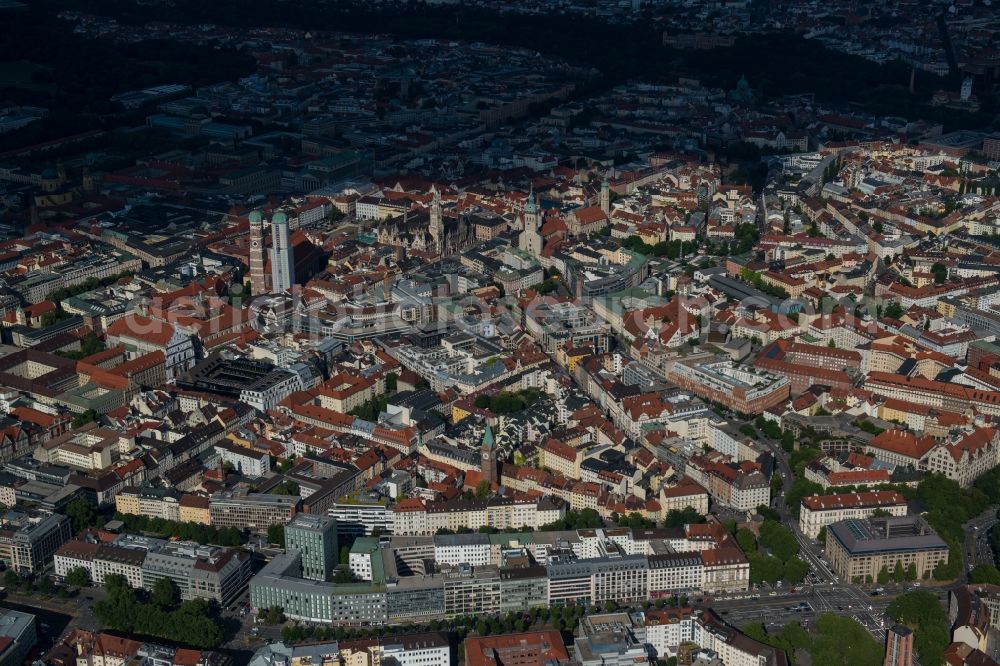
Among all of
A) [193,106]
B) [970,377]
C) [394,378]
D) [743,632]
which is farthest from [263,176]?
[743,632]

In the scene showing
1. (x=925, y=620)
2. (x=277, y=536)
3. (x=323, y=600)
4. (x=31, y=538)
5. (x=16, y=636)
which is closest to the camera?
(x=16, y=636)

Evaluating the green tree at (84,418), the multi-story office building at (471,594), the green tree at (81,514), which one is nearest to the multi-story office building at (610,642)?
the multi-story office building at (471,594)

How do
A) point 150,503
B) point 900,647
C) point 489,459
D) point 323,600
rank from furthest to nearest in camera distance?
point 489,459 → point 150,503 → point 323,600 → point 900,647

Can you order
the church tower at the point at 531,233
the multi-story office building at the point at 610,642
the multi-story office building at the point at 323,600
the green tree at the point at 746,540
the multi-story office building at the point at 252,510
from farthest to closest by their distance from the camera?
the church tower at the point at 531,233 → the multi-story office building at the point at 252,510 → the green tree at the point at 746,540 → the multi-story office building at the point at 323,600 → the multi-story office building at the point at 610,642

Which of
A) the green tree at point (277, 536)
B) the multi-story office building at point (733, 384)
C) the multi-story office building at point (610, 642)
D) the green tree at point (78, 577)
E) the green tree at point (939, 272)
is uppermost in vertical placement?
the green tree at point (939, 272)

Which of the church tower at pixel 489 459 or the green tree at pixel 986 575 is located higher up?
the church tower at pixel 489 459

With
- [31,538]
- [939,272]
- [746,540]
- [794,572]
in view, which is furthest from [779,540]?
[939,272]

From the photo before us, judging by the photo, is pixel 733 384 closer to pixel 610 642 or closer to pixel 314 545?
pixel 610 642

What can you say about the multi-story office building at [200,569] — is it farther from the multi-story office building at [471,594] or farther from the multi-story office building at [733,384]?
the multi-story office building at [733,384]
